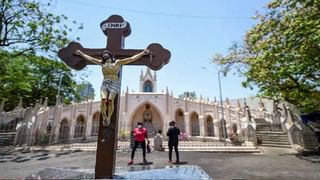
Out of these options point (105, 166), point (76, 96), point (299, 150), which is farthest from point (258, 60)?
point (76, 96)

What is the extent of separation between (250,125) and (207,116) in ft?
35.9

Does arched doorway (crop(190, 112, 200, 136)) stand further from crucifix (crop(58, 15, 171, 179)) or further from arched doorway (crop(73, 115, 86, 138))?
crucifix (crop(58, 15, 171, 179))

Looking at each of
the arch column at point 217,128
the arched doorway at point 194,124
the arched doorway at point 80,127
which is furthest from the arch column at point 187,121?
the arched doorway at point 80,127

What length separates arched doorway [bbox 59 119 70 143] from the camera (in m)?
20.2

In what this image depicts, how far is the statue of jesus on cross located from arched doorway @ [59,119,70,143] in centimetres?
1805

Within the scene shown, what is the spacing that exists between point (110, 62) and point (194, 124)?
26409 mm

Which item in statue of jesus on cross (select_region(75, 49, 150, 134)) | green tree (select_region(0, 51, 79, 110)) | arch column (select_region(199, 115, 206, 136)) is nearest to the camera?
statue of jesus on cross (select_region(75, 49, 150, 134))

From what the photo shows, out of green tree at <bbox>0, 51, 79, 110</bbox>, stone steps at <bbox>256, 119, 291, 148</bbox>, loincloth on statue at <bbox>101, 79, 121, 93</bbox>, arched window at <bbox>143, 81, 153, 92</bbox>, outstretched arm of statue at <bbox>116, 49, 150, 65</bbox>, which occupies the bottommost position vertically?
stone steps at <bbox>256, 119, 291, 148</bbox>

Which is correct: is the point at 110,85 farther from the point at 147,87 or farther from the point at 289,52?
the point at 147,87

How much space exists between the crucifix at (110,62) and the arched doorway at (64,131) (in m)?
17.6

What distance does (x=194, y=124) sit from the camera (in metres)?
29.1

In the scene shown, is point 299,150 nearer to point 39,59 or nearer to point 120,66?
point 120,66

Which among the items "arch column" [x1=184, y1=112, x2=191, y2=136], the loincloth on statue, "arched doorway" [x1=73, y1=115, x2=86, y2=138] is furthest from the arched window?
the loincloth on statue

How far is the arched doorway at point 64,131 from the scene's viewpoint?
20250 millimetres
